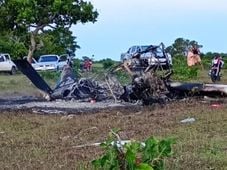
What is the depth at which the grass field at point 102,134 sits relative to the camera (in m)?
8.73

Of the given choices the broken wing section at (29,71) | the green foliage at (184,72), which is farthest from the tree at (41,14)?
the broken wing section at (29,71)

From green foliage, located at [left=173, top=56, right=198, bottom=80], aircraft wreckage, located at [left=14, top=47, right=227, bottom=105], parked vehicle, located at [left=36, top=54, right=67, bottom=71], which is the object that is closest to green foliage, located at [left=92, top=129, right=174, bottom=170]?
aircraft wreckage, located at [left=14, top=47, right=227, bottom=105]

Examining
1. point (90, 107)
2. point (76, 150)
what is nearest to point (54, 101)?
point (90, 107)

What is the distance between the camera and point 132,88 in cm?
1923

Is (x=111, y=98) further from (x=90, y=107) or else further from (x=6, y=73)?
(x=6, y=73)

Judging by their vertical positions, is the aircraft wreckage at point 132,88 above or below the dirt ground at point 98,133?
above

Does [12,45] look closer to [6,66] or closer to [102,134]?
[6,66]

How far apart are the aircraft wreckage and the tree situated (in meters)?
26.9

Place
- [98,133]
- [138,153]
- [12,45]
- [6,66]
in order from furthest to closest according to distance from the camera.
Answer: [12,45]
[6,66]
[98,133]
[138,153]

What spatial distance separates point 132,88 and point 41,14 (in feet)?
102

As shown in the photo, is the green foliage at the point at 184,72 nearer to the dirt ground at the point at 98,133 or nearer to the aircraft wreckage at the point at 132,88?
the aircraft wreckage at the point at 132,88

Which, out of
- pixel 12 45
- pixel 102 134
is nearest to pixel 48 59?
pixel 12 45

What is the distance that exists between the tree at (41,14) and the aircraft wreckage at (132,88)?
26.9 m

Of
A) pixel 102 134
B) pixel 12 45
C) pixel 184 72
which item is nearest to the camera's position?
pixel 102 134
